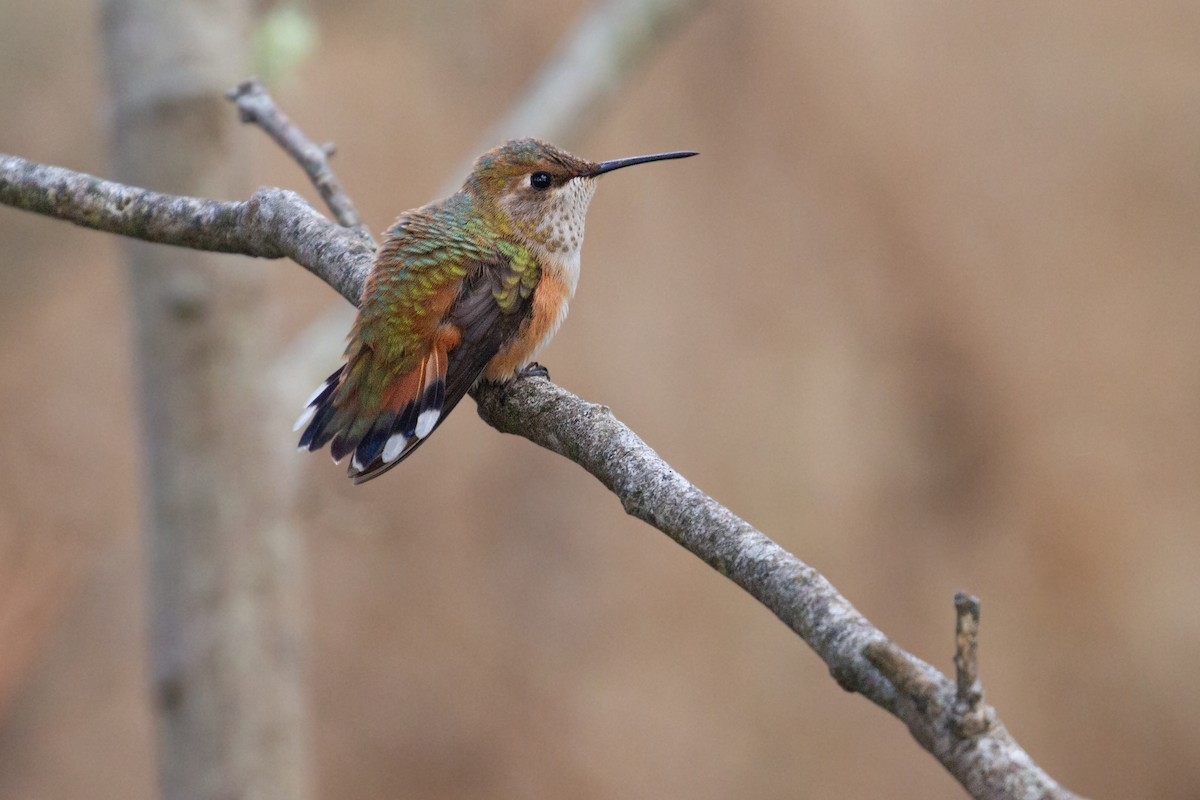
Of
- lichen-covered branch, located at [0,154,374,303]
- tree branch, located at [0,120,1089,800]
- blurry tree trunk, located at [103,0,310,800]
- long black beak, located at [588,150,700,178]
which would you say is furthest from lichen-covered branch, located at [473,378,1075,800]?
blurry tree trunk, located at [103,0,310,800]

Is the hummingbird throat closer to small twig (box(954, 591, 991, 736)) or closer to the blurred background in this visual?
small twig (box(954, 591, 991, 736))

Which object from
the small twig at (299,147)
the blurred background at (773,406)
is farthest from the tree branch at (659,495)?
the blurred background at (773,406)

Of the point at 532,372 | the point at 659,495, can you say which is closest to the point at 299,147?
the point at 532,372

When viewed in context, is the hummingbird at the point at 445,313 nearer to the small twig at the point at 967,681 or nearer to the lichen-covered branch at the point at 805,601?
the lichen-covered branch at the point at 805,601

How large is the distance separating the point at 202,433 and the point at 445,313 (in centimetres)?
291

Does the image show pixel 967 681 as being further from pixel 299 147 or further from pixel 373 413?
pixel 299 147

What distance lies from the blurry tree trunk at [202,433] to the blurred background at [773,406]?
9.38 feet

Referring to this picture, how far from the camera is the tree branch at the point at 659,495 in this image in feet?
5.41

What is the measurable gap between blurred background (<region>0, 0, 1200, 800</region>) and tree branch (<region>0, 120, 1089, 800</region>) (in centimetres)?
582

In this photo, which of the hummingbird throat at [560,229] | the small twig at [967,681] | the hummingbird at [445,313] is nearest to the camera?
the small twig at [967,681]

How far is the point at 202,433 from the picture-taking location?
6074 millimetres

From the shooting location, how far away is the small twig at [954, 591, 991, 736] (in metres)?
1.62

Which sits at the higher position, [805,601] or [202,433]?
[202,433]

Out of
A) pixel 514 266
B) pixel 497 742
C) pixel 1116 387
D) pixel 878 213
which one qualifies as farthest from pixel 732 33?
pixel 514 266
